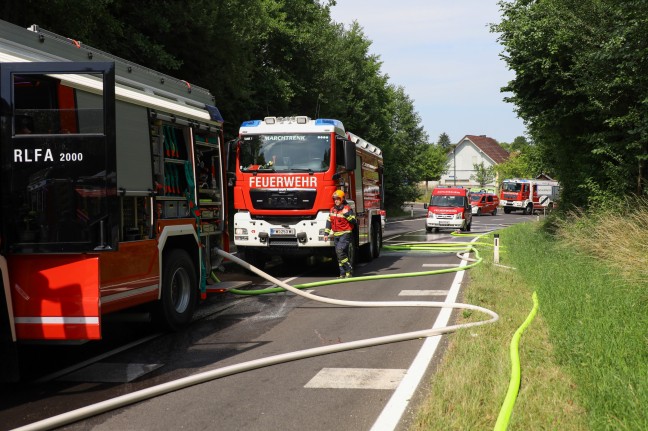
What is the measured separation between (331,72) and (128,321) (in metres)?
25.2

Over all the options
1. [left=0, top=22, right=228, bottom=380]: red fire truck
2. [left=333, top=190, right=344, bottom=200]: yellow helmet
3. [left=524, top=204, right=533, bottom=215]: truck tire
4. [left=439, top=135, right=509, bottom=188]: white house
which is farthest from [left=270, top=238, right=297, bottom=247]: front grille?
[left=439, top=135, right=509, bottom=188]: white house

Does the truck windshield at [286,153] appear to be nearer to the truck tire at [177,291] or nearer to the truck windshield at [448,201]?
the truck tire at [177,291]

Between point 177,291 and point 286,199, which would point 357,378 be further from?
point 286,199

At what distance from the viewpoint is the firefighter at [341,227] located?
12984 mm

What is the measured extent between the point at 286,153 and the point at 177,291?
564 cm

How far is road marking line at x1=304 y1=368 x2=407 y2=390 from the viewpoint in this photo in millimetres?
5723

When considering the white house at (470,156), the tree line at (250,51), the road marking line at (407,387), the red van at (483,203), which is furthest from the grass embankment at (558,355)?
the white house at (470,156)

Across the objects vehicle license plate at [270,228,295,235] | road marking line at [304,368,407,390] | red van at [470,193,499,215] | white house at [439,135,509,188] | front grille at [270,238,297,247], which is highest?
white house at [439,135,509,188]

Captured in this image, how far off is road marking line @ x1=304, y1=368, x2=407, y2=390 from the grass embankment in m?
0.40

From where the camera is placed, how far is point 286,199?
13.3m

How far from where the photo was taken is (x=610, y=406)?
4648mm

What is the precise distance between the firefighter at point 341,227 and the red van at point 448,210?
1850cm

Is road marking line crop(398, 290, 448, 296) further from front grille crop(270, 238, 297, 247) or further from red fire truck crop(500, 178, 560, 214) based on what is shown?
red fire truck crop(500, 178, 560, 214)

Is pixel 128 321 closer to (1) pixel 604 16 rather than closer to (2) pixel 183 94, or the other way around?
(2) pixel 183 94
